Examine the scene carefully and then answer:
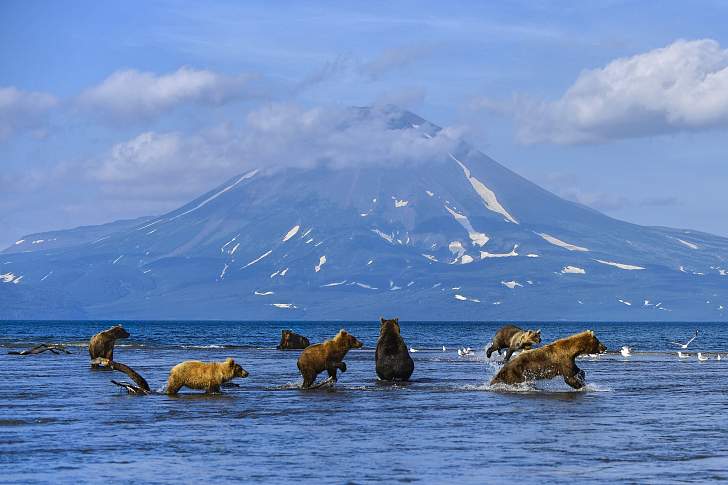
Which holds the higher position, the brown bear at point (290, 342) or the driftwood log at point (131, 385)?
the brown bear at point (290, 342)

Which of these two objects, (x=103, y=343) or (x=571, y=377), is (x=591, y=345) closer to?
(x=571, y=377)

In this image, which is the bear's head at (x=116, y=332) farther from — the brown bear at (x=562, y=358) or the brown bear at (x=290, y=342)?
the brown bear at (x=290, y=342)

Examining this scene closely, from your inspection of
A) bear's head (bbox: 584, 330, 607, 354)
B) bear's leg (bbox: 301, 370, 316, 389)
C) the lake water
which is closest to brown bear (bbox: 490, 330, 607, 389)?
bear's head (bbox: 584, 330, 607, 354)

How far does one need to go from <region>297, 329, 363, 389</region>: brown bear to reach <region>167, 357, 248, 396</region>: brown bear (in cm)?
322

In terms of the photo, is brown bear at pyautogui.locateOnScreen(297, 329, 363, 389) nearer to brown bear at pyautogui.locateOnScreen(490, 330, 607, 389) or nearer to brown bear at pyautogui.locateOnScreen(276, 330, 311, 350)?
brown bear at pyautogui.locateOnScreen(490, 330, 607, 389)

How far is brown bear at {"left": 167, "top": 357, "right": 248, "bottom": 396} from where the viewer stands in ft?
106

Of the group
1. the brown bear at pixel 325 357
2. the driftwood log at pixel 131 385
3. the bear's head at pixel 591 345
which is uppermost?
the bear's head at pixel 591 345

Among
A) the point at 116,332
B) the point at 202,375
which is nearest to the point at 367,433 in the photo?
the point at 202,375

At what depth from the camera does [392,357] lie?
39844mm

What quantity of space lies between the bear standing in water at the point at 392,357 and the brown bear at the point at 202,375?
7974 mm

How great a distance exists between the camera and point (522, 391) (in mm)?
34094

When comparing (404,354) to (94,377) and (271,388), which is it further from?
(94,377)

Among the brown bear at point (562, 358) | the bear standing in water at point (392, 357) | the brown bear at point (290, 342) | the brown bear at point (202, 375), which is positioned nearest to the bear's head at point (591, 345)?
the brown bear at point (562, 358)

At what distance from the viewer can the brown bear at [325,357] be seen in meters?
35.6
